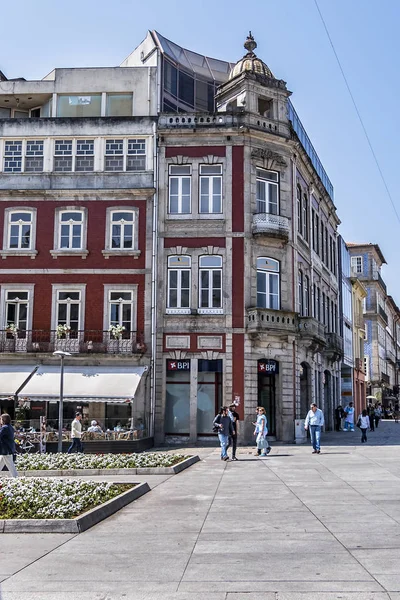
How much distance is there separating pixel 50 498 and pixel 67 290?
73.4 ft

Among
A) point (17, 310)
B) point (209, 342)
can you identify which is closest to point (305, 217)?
point (209, 342)

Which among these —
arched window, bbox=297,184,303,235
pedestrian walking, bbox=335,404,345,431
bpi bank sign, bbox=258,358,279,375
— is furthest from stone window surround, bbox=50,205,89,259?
pedestrian walking, bbox=335,404,345,431

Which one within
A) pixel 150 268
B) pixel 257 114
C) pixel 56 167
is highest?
pixel 257 114

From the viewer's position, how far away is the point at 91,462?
68.4 ft

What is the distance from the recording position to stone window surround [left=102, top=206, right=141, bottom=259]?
3438cm

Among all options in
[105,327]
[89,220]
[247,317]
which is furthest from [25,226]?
[247,317]

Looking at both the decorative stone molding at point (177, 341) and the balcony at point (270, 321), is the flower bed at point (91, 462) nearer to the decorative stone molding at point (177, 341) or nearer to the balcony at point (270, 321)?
the decorative stone molding at point (177, 341)

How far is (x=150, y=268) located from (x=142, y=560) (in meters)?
25.5

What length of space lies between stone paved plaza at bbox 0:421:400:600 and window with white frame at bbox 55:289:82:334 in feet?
58.6

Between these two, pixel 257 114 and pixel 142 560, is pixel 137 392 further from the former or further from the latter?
pixel 142 560

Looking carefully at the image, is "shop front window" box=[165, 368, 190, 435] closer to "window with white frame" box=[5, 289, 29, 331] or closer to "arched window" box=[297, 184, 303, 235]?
"window with white frame" box=[5, 289, 29, 331]

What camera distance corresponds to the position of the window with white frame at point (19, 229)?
35.1 m

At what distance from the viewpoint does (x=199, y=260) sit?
34.4 m

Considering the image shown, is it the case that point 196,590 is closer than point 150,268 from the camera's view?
Yes
